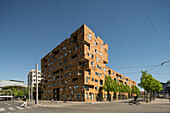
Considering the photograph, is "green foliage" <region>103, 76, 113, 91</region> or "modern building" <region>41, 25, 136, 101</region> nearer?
"modern building" <region>41, 25, 136, 101</region>

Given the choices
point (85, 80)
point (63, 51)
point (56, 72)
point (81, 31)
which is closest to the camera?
point (85, 80)

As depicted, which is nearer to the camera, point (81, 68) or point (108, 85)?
point (81, 68)

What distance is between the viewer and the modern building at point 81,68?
52.7 meters

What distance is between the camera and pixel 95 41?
197 feet

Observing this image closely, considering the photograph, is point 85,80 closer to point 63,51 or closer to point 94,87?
point 94,87

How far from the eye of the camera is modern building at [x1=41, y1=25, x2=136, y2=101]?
5269 cm

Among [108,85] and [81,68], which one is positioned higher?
[81,68]

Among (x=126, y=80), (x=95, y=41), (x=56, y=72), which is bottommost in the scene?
(x=126, y=80)

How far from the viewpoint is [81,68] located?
182ft

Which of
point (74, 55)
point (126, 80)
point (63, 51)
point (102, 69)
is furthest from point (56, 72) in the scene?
point (126, 80)

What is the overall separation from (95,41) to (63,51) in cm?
1570

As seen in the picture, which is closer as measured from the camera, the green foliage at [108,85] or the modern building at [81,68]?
the modern building at [81,68]

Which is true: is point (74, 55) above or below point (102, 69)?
above

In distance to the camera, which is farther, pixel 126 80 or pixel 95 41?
pixel 126 80
